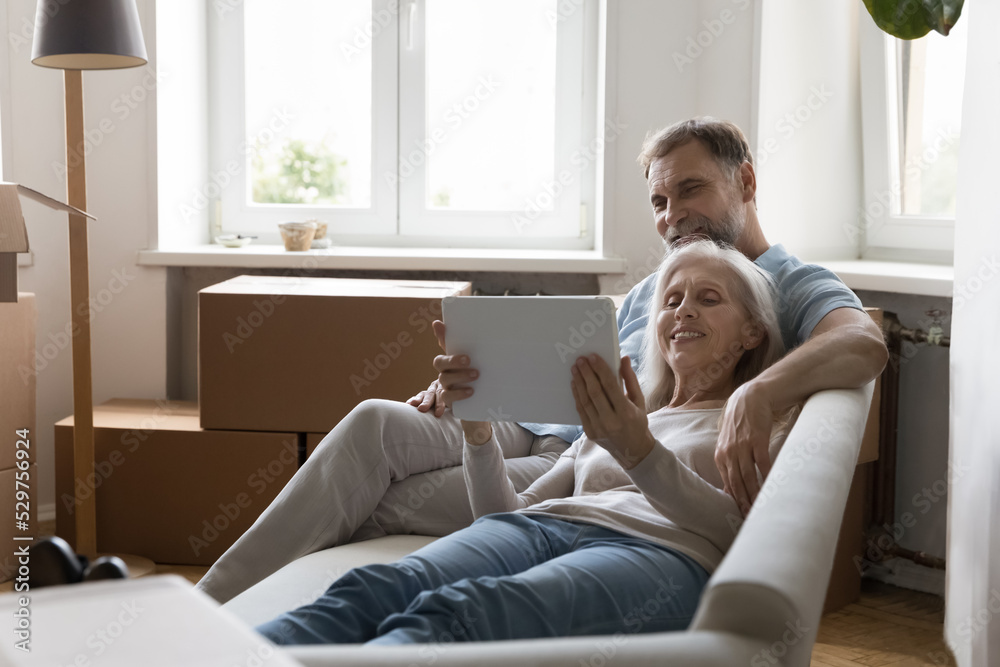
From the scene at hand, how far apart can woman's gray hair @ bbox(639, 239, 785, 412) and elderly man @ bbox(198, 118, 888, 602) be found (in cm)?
6

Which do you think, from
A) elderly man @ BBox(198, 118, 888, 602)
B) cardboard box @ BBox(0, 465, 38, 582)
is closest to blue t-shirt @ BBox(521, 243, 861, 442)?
elderly man @ BBox(198, 118, 888, 602)

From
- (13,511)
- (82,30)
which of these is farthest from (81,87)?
(13,511)

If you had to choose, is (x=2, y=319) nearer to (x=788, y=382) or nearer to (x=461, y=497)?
(x=461, y=497)

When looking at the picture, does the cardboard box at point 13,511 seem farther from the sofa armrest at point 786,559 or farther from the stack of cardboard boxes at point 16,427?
the sofa armrest at point 786,559

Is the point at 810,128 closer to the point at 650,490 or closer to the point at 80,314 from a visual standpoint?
the point at 650,490

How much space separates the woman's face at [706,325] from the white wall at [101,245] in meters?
1.80

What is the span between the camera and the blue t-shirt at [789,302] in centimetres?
145

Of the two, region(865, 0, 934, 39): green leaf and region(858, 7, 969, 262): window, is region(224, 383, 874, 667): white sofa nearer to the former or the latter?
region(865, 0, 934, 39): green leaf

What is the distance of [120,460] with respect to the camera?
7.68 feet

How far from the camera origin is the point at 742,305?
1.42 meters

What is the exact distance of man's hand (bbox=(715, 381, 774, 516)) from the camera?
1.17 meters

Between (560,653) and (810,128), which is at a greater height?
(810,128)

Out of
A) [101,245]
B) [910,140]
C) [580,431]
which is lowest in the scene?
[580,431]

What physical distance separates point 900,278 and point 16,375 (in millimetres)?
2151
